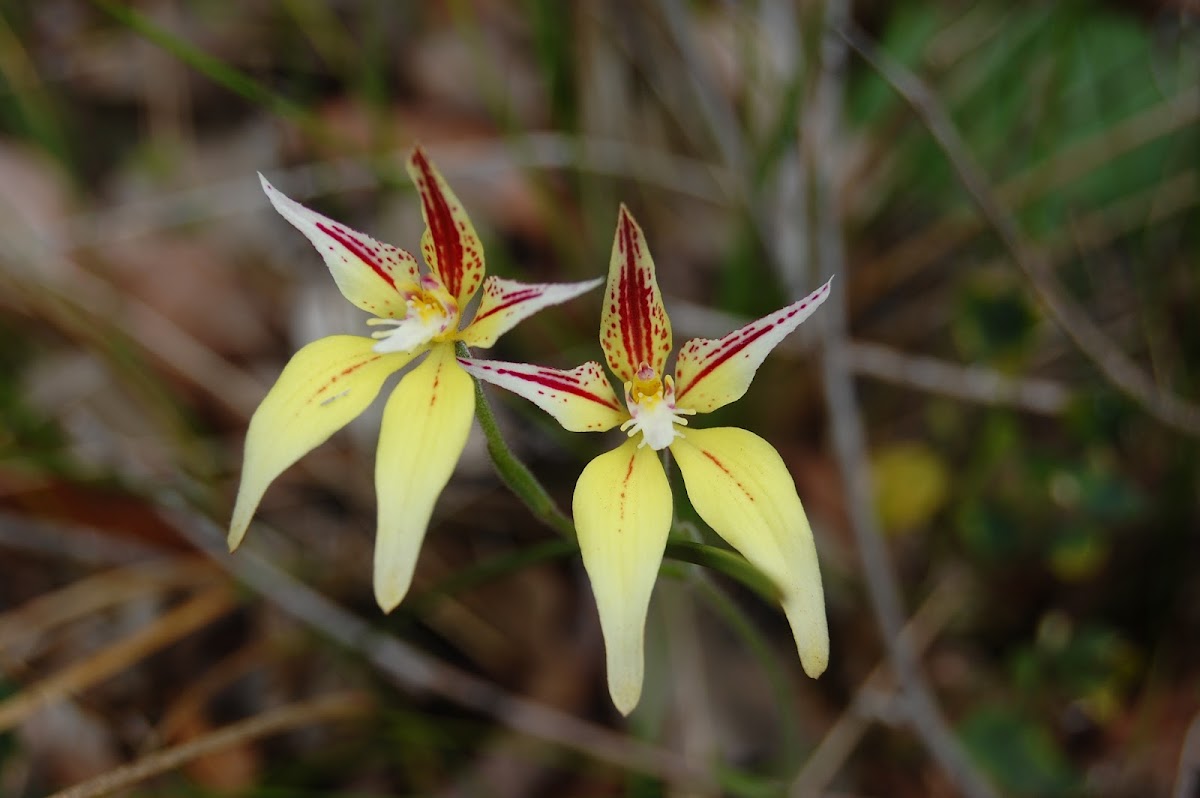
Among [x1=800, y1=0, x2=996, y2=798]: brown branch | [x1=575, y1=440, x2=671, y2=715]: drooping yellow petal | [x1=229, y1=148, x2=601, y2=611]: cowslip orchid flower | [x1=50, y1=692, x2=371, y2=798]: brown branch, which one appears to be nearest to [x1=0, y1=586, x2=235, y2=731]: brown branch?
[x1=50, y1=692, x2=371, y2=798]: brown branch

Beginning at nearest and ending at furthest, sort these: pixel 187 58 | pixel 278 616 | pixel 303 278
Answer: pixel 187 58
pixel 278 616
pixel 303 278

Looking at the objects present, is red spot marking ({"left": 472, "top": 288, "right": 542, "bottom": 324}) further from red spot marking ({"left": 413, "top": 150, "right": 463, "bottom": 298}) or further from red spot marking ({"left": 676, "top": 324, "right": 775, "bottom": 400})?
red spot marking ({"left": 676, "top": 324, "right": 775, "bottom": 400})

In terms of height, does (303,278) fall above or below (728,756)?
above

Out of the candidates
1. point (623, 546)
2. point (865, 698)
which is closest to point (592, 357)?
point (865, 698)

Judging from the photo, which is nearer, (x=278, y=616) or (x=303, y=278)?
(x=278, y=616)

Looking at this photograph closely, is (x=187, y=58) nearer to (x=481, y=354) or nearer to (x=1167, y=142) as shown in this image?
(x=481, y=354)

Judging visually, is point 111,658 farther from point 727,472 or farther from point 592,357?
point 727,472

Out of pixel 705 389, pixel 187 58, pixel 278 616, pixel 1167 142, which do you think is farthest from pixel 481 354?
pixel 1167 142
